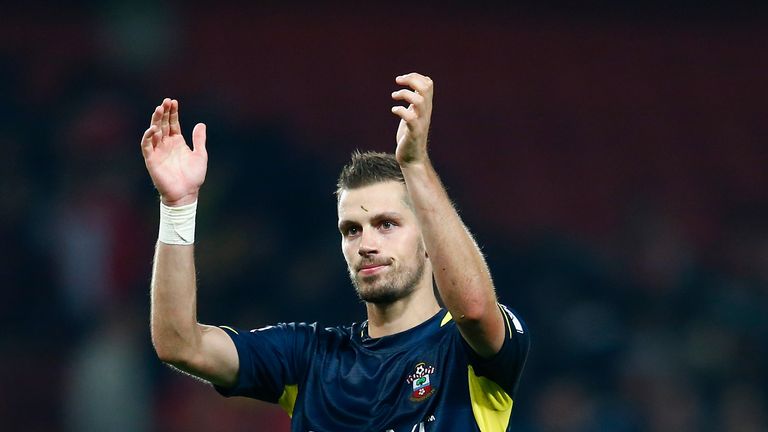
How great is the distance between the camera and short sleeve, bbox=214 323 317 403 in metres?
3.77

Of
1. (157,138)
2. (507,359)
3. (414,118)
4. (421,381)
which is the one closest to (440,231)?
(414,118)

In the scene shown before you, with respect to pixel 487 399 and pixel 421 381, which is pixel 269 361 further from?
pixel 487 399

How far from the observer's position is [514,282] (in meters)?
9.38

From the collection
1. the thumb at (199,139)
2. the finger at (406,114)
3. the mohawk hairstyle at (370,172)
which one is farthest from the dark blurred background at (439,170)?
the finger at (406,114)

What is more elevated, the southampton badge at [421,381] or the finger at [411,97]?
the finger at [411,97]

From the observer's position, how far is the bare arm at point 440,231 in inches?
127

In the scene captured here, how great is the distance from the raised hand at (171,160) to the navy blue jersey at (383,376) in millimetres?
543

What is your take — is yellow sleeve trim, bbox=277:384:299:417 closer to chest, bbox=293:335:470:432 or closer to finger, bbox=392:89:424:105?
chest, bbox=293:335:470:432

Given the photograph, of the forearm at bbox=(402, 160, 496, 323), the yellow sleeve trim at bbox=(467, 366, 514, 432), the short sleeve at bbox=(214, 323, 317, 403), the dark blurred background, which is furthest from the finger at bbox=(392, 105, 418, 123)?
the dark blurred background

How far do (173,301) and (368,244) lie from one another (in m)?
0.63

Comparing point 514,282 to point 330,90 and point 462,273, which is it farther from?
point 462,273

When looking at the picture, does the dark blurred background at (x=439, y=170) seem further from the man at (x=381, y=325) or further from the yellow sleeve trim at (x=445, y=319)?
the yellow sleeve trim at (x=445, y=319)

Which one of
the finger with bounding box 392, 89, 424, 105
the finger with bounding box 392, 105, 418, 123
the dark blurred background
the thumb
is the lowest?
the dark blurred background

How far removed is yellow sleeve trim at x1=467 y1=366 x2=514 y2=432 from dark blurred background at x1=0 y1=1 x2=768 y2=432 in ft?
12.2
